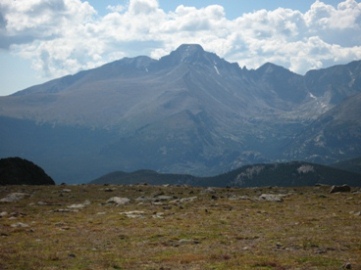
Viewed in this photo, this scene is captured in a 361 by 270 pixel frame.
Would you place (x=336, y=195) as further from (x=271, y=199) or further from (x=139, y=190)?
(x=139, y=190)

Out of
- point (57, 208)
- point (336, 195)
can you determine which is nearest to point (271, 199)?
point (336, 195)

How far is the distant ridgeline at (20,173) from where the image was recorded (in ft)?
269

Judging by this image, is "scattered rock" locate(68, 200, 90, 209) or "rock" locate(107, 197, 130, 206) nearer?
"scattered rock" locate(68, 200, 90, 209)

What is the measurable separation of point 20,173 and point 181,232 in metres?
59.7

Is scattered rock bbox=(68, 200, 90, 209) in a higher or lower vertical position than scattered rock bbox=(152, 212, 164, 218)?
higher

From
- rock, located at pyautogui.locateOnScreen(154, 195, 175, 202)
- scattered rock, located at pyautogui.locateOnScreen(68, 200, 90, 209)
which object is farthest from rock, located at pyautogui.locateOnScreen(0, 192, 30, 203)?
rock, located at pyautogui.locateOnScreen(154, 195, 175, 202)

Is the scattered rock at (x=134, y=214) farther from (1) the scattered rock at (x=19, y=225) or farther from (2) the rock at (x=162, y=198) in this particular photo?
(2) the rock at (x=162, y=198)

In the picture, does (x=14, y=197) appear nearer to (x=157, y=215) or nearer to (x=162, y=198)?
(x=162, y=198)

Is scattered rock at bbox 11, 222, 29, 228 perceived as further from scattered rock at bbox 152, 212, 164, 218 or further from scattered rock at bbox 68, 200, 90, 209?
scattered rock at bbox 68, 200, 90, 209

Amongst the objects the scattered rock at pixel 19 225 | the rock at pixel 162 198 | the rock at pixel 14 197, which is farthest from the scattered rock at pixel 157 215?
the rock at pixel 14 197

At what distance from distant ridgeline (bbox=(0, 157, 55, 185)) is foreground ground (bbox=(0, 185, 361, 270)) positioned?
972 inches

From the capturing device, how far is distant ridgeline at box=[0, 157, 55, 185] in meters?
82.0

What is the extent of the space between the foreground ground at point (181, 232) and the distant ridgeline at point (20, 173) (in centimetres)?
2469

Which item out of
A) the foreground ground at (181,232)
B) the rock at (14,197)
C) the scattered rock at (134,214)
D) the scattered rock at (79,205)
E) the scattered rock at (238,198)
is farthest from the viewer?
the scattered rock at (238,198)
